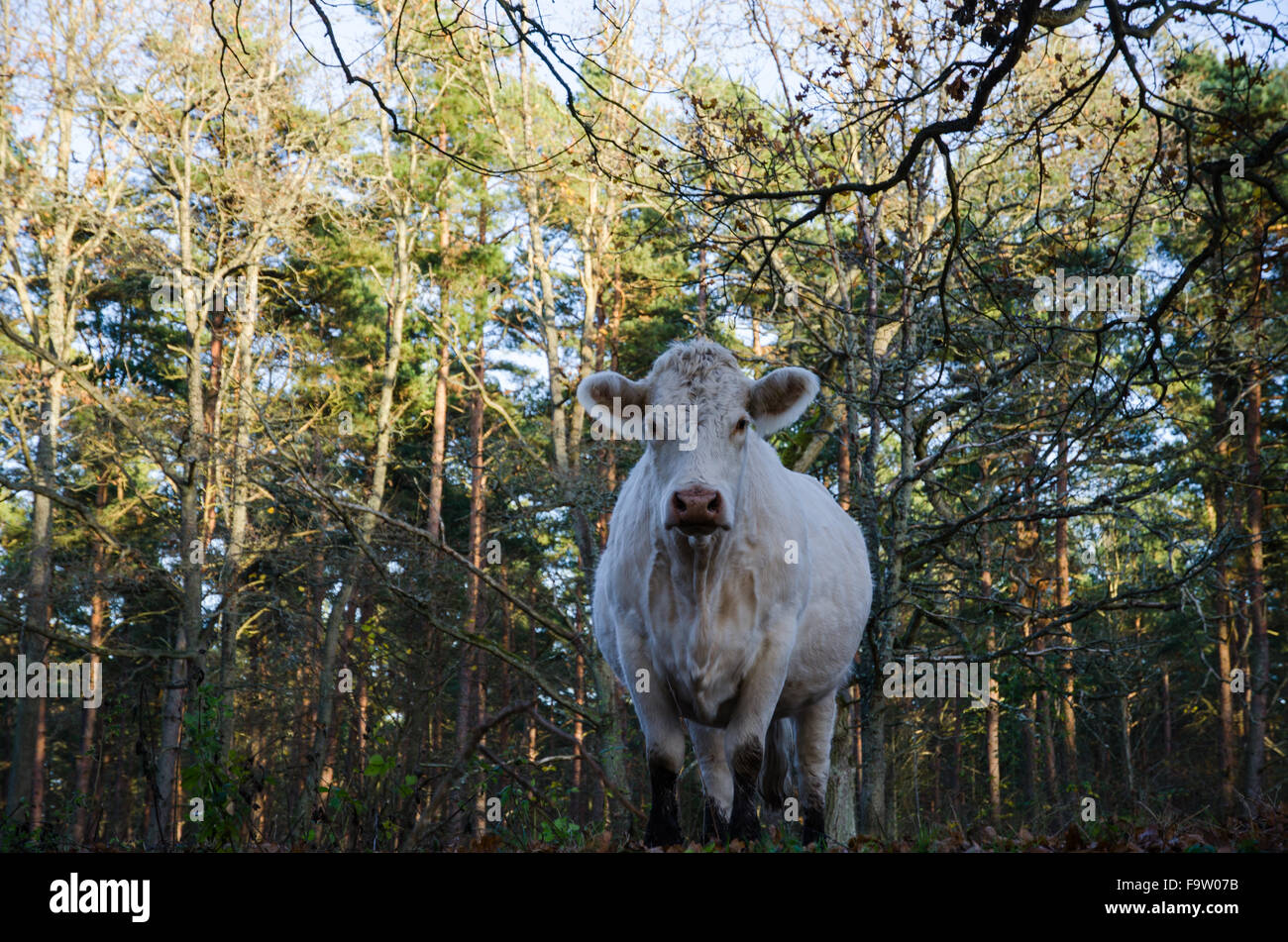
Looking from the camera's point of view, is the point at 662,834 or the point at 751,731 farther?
the point at 751,731

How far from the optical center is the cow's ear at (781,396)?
5.85 m

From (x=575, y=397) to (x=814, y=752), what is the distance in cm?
821

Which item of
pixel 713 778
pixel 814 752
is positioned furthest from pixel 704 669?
pixel 814 752

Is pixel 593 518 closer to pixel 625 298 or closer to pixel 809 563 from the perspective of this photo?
→ pixel 625 298

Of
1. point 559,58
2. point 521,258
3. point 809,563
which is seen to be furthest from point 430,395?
point 559,58

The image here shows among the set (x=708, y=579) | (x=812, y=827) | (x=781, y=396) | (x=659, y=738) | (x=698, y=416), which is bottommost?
(x=812, y=827)

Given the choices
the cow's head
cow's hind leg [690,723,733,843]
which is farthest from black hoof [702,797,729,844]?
the cow's head

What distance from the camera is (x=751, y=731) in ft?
18.2

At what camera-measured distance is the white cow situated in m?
5.43

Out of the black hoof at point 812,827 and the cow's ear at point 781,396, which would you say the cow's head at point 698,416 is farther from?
the black hoof at point 812,827

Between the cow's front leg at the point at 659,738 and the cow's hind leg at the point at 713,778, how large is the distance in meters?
0.27

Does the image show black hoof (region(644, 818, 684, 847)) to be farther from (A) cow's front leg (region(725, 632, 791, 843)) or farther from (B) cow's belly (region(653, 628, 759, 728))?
(B) cow's belly (region(653, 628, 759, 728))

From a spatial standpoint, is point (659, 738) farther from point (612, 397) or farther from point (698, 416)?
point (612, 397)
